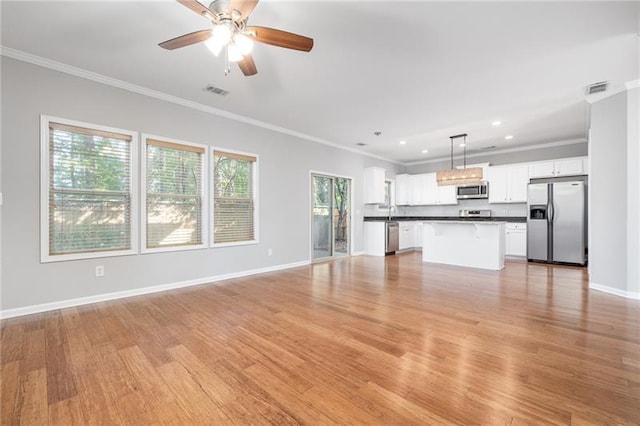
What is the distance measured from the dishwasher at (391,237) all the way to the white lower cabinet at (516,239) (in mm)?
2603

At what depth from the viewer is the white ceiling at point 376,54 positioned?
92.0 inches

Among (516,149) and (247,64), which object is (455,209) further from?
(247,64)

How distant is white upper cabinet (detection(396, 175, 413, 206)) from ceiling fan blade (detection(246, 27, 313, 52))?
710cm

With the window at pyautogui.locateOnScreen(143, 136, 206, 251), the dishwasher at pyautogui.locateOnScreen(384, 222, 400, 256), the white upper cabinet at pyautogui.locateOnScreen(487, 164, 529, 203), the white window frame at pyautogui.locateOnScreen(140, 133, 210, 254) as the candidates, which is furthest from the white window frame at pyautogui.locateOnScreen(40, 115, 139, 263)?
the white upper cabinet at pyautogui.locateOnScreen(487, 164, 529, 203)

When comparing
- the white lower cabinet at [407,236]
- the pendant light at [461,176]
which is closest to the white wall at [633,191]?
the pendant light at [461,176]

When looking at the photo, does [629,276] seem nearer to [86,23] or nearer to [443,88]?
[443,88]

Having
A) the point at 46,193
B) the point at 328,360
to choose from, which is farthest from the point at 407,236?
the point at 46,193

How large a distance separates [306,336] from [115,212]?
2949 millimetres

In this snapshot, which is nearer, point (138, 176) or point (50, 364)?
point (50, 364)

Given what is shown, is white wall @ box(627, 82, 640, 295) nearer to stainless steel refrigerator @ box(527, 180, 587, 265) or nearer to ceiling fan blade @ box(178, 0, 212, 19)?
stainless steel refrigerator @ box(527, 180, 587, 265)

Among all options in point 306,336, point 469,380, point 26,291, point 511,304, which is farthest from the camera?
point 511,304

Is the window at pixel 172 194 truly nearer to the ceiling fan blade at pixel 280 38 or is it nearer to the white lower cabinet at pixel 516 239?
the ceiling fan blade at pixel 280 38

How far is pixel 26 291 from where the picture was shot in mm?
2971

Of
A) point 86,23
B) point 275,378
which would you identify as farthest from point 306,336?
point 86,23
